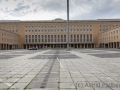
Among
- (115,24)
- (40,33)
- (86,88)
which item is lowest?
(86,88)

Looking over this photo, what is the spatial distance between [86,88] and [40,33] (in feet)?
322

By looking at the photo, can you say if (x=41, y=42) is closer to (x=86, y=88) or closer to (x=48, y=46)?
(x=48, y=46)

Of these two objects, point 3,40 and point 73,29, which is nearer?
point 3,40

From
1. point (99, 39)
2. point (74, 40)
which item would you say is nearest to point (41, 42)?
point (74, 40)

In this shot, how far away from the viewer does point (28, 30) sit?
101m

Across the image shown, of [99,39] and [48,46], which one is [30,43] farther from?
[99,39]

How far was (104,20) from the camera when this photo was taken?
106 m

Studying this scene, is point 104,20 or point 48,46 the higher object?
point 104,20

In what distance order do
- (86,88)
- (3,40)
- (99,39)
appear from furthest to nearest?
(99,39)
(3,40)
(86,88)

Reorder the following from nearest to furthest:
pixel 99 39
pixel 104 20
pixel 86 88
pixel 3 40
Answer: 1. pixel 86 88
2. pixel 3 40
3. pixel 99 39
4. pixel 104 20

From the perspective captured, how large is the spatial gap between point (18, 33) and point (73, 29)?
41696 millimetres

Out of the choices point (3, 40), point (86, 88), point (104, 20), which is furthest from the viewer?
point (104, 20)

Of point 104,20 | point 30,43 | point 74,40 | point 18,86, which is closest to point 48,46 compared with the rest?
point 30,43

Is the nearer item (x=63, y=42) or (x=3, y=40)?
(x=3, y=40)
